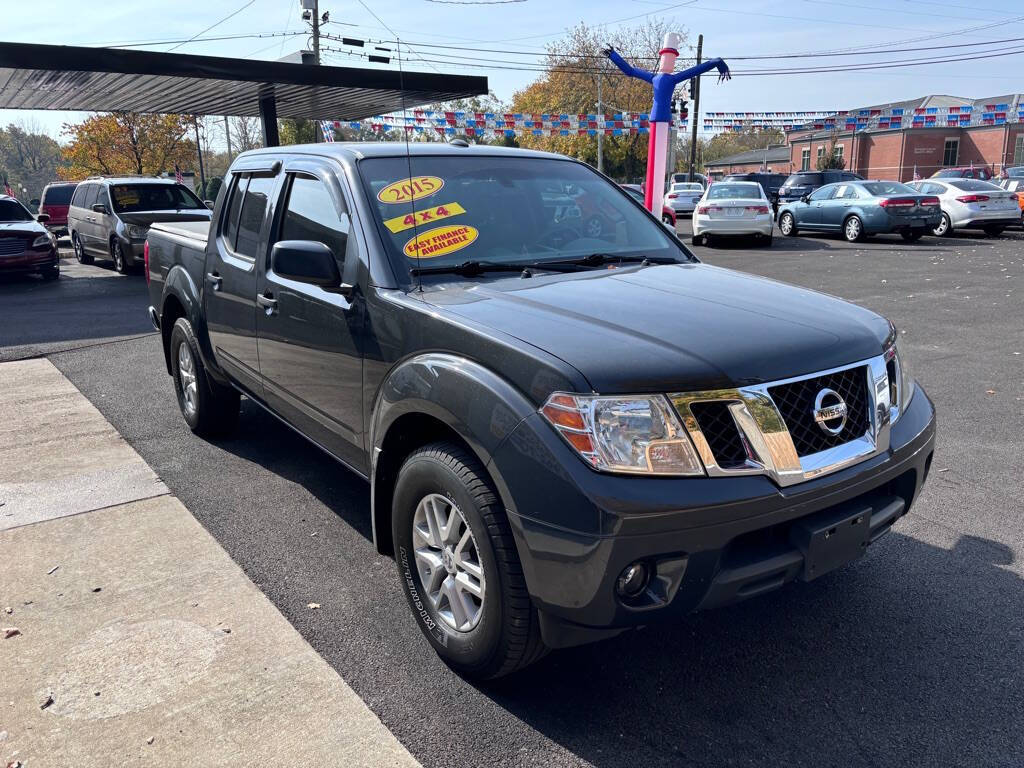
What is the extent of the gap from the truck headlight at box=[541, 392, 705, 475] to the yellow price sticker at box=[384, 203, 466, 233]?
1.36 m

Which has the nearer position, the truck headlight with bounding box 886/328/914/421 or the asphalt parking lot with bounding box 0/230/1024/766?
the asphalt parking lot with bounding box 0/230/1024/766

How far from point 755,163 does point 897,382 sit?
86.3m

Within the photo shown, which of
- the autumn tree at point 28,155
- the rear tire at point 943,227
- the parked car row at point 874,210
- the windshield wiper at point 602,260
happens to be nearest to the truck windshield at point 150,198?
the parked car row at point 874,210

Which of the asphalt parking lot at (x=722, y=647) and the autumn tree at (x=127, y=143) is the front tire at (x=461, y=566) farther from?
the autumn tree at (x=127, y=143)

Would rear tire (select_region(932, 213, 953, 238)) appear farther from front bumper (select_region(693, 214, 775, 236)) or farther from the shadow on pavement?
the shadow on pavement

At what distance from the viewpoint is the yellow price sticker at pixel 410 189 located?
3.43 metres

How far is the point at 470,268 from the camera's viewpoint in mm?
3287

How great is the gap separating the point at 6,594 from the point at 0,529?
811 millimetres

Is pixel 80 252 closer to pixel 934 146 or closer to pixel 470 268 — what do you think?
pixel 470 268

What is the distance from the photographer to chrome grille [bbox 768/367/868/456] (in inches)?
95.6

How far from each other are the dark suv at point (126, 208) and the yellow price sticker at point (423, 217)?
1342cm

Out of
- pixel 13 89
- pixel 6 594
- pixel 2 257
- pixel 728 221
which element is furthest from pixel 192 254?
pixel 728 221

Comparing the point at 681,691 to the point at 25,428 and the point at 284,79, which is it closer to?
the point at 25,428

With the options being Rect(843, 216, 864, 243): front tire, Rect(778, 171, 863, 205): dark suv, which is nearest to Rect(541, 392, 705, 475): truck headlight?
Rect(843, 216, 864, 243): front tire
